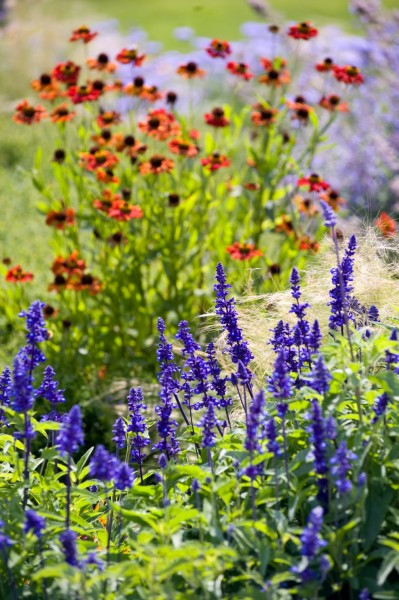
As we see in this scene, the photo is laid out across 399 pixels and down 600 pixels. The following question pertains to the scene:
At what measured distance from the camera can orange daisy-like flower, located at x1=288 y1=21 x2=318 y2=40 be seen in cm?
565

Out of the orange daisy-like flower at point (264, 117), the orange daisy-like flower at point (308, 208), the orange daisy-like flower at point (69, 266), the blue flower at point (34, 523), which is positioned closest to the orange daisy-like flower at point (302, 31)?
the orange daisy-like flower at point (264, 117)

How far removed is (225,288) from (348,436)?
71cm

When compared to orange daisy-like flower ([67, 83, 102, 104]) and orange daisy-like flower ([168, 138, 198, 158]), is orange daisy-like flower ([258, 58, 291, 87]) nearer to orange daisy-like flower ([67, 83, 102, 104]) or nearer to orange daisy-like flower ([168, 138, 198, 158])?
orange daisy-like flower ([168, 138, 198, 158])

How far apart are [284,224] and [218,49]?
1.24 metres

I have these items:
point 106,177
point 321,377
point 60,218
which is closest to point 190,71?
point 106,177

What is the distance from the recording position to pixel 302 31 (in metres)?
5.69

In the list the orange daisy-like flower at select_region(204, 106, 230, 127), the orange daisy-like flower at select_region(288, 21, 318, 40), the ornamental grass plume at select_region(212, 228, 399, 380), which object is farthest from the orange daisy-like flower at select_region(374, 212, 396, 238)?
the orange daisy-like flower at select_region(288, 21, 318, 40)

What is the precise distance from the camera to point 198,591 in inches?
90.0

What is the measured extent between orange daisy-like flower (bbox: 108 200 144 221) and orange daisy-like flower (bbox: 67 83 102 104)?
0.78 metres

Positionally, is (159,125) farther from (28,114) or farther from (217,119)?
(28,114)

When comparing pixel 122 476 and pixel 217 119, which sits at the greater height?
pixel 217 119

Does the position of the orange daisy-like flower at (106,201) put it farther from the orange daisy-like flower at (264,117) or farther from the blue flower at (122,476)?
the blue flower at (122,476)

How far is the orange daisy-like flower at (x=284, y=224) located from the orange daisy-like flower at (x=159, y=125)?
87 cm

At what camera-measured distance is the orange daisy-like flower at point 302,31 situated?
565 cm
